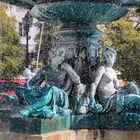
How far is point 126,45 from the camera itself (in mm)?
31391

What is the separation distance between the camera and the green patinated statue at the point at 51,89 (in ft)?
27.4

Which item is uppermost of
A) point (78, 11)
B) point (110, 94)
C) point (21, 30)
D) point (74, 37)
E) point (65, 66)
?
point (21, 30)

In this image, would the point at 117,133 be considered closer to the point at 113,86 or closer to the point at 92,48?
the point at 113,86

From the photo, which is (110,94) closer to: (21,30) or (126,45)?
(126,45)

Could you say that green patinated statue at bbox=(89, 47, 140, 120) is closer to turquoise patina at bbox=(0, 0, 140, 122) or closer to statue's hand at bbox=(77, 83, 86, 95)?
turquoise patina at bbox=(0, 0, 140, 122)

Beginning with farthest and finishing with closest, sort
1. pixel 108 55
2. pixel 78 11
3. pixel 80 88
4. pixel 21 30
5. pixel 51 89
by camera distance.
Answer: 1. pixel 21 30
2. pixel 78 11
3. pixel 108 55
4. pixel 80 88
5. pixel 51 89

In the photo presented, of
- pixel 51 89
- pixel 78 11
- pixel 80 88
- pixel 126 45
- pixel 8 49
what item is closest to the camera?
pixel 51 89

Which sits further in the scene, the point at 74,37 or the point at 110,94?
the point at 74,37

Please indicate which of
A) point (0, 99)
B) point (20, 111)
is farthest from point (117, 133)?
point (0, 99)

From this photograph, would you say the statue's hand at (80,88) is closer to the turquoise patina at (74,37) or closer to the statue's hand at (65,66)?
the turquoise patina at (74,37)

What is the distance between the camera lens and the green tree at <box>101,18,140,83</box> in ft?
87.0

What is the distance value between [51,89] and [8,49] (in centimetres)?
2452

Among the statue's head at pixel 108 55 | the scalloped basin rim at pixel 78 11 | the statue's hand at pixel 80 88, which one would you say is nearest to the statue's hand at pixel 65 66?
the statue's hand at pixel 80 88

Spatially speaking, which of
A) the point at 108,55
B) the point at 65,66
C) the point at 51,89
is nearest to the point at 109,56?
the point at 108,55
